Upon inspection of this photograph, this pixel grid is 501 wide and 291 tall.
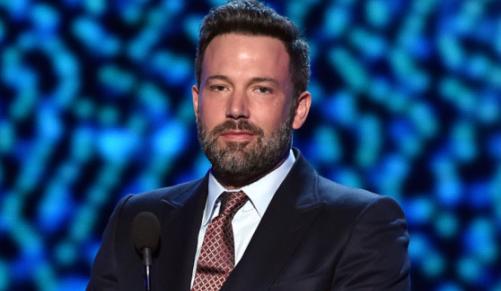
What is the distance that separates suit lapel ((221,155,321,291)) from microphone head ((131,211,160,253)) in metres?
0.21

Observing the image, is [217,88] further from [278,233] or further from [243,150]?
[278,233]

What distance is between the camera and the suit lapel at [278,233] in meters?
1.99

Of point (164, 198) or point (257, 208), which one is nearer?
point (257, 208)

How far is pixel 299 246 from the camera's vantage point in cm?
203

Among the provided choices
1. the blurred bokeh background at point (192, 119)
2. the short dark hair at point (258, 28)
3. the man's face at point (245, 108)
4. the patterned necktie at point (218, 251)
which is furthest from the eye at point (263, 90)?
the blurred bokeh background at point (192, 119)

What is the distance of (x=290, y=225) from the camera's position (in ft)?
6.80

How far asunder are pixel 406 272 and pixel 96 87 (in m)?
1.47

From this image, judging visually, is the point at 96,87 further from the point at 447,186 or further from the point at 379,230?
the point at 379,230

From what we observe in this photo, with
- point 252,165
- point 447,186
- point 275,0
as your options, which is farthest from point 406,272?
point 275,0

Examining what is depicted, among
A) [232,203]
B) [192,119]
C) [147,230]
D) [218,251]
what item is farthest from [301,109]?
[192,119]

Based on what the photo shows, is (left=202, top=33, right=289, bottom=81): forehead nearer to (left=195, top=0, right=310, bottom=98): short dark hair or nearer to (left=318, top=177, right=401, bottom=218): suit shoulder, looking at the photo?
(left=195, top=0, right=310, bottom=98): short dark hair

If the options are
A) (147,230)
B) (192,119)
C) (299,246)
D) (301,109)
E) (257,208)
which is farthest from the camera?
(192,119)

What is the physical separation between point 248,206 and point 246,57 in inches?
12.3

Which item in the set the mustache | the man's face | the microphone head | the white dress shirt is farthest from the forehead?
the microphone head
